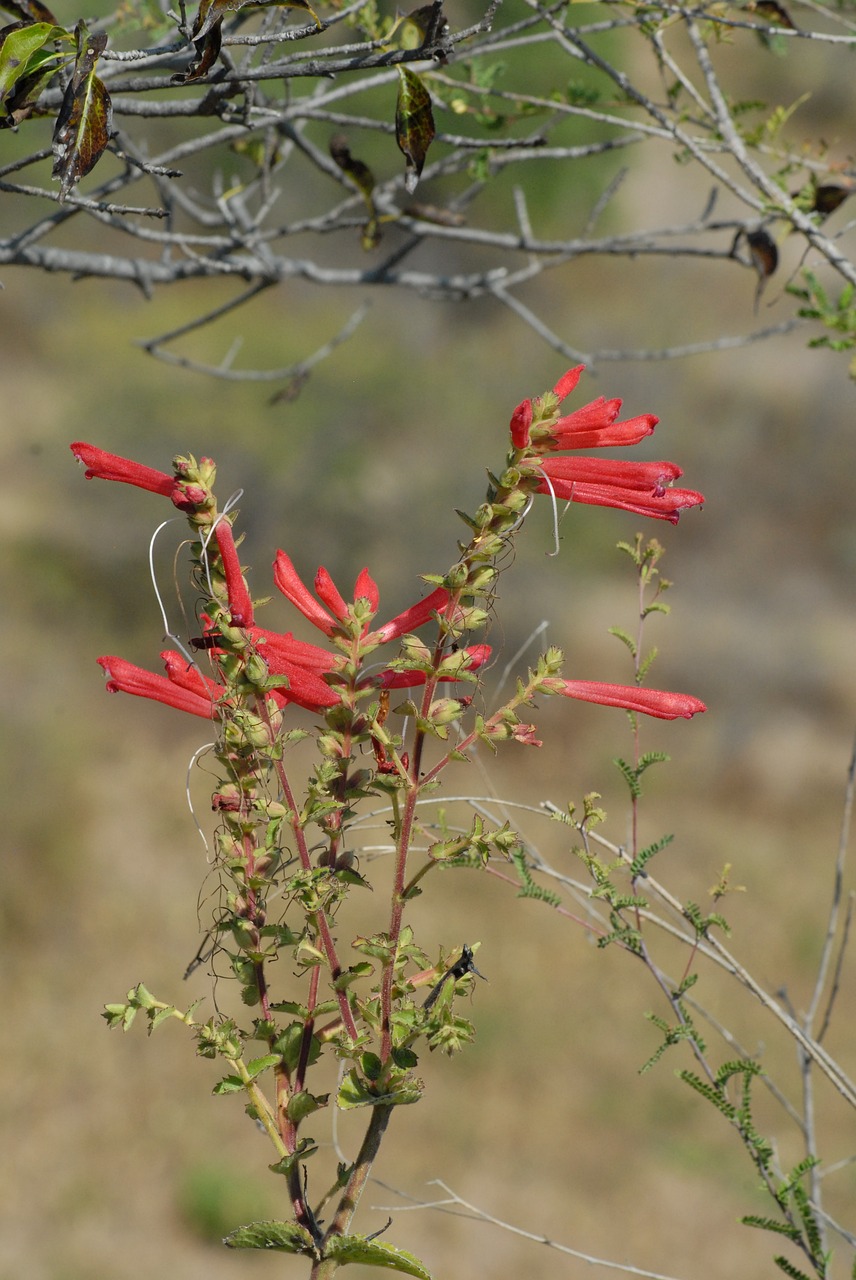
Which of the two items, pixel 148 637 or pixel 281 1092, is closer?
pixel 281 1092

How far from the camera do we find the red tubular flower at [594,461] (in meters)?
1.10

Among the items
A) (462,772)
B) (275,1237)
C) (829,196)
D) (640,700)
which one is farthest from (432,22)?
(462,772)

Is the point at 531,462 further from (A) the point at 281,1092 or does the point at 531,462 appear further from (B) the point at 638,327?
(B) the point at 638,327

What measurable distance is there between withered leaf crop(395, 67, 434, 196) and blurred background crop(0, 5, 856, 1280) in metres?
3.87

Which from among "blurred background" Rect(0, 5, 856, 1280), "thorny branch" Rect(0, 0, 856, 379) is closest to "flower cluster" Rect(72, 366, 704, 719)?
"thorny branch" Rect(0, 0, 856, 379)

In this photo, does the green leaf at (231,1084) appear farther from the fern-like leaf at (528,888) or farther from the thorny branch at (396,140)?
the thorny branch at (396,140)

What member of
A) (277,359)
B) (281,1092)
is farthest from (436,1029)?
(277,359)

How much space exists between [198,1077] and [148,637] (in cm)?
496

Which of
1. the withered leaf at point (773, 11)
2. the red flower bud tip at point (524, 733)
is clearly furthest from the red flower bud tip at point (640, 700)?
the withered leaf at point (773, 11)

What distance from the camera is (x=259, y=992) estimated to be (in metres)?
1.13

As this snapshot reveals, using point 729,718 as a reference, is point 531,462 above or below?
below

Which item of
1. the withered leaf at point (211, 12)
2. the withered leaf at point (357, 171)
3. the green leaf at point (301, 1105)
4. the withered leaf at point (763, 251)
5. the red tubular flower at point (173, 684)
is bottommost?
the green leaf at point (301, 1105)

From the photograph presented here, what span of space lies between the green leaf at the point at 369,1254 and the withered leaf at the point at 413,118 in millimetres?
1165

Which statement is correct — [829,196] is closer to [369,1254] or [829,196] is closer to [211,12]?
[211,12]
